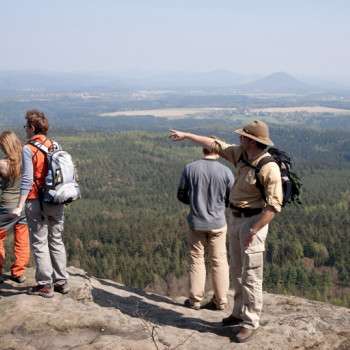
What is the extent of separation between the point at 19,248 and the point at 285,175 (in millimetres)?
5177

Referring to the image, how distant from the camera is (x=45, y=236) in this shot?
8453 millimetres

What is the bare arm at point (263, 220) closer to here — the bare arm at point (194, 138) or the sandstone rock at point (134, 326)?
the bare arm at point (194, 138)

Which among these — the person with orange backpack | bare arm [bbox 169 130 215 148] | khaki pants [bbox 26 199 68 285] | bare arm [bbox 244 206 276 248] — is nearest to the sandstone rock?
khaki pants [bbox 26 199 68 285]

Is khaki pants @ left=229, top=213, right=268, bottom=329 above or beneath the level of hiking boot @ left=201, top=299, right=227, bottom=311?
above

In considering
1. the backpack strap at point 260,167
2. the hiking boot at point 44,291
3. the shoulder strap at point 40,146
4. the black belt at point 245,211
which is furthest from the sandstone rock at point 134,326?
the shoulder strap at point 40,146

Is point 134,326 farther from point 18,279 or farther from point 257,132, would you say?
point 257,132

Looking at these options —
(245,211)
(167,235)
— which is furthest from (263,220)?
(167,235)

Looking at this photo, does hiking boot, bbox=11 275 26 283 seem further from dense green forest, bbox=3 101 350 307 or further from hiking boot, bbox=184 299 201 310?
dense green forest, bbox=3 101 350 307

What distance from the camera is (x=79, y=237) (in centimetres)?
7994

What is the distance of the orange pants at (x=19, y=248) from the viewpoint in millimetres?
9469

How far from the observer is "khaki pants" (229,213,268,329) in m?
7.35

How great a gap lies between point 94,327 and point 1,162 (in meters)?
3.23

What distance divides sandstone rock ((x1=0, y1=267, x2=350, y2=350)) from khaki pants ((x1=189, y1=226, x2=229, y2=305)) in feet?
1.13

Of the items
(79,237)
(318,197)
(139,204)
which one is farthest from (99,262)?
(318,197)
